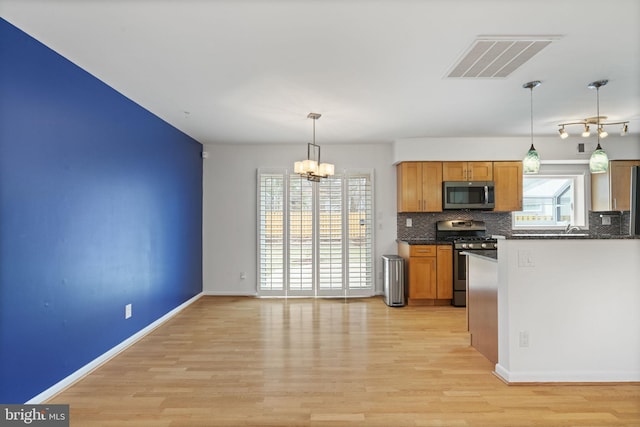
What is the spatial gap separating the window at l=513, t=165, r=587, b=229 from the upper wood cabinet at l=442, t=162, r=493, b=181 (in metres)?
0.93

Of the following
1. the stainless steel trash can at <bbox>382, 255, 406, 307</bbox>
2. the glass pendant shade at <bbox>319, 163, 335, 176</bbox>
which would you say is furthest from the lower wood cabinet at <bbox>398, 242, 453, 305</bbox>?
the glass pendant shade at <bbox>319, 163, 335, 176</bbox>

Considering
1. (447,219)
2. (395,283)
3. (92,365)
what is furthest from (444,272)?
(92,365)

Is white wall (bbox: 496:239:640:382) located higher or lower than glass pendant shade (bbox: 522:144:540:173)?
lower

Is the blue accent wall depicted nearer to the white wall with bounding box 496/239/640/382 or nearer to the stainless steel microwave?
the white wall with bounding box 496/239/640/382

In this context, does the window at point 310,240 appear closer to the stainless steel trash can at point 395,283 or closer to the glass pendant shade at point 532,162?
the stainless steel trash can at point 395,283

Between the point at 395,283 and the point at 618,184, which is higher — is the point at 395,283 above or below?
below

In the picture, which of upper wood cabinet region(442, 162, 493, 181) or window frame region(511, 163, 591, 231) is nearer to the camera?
upper wood cabinet region(442, 162, 493, 181)

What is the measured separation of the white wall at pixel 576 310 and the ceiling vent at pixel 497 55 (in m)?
1.46

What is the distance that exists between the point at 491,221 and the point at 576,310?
3267 millimetres

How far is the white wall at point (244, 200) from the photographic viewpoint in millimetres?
6078

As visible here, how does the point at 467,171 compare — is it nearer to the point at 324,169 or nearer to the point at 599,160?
the point at 599,160

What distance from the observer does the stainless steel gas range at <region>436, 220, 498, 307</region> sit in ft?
17.5

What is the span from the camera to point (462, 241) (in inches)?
214

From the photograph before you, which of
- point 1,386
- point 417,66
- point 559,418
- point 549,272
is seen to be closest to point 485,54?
point 417,66
